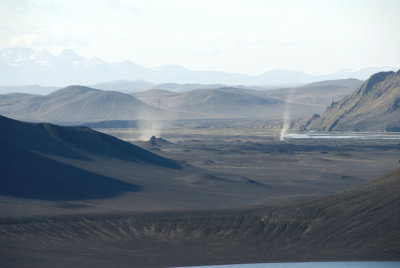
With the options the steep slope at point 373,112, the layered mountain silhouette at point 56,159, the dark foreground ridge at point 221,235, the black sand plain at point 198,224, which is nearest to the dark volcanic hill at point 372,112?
the steep slope at point 373,112

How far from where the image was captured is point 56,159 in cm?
6906

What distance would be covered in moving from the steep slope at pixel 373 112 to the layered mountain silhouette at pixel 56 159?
110556 mm

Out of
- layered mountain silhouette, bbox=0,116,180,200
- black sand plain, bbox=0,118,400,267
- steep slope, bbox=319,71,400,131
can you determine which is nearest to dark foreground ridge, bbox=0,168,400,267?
black sand plain, bbox=0,118,400,267

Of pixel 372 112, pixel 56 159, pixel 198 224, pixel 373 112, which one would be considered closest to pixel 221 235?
pixel 198 224

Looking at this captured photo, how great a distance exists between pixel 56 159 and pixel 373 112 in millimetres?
135826

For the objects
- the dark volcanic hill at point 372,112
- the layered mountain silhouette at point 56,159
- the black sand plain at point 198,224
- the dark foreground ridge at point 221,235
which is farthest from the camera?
the dark volcanic hill at point 372,112

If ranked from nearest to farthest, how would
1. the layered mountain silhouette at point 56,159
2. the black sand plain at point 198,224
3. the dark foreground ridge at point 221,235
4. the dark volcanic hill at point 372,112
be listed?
1. the dark foreground ridge at point 221,235
2. the black sand plain at point 198,224
3. the layered mountain silhouette at point 56,159
4. the dark volcanic hill at point 372,112

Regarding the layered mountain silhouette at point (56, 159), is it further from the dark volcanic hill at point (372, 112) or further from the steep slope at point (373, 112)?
the dark volcanic hill at point (372, 112)

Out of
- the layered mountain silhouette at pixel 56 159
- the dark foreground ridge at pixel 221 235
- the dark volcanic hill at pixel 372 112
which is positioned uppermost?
the dark volcanic hill at pixel 372 112

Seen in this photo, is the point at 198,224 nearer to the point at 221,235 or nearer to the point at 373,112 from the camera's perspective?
the point at 221,235

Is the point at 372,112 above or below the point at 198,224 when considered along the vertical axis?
above

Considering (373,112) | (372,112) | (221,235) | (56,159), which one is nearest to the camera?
(221,235)

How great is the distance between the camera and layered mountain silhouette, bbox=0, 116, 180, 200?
57656 mm

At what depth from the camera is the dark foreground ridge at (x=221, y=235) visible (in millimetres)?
36031
